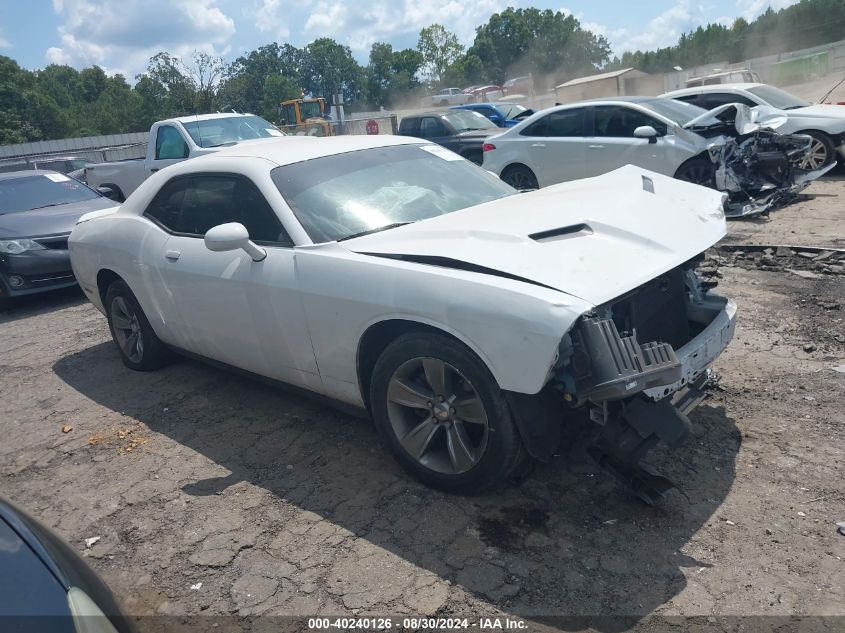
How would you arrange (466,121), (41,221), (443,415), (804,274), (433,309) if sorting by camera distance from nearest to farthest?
1. (433,309)
2. (443,415)
3. (804,274)
4. (41,221)
5. (466,121)

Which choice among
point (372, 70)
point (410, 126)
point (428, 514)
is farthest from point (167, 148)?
point (372, 70)

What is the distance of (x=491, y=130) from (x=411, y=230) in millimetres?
12081

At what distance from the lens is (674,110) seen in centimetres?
1022

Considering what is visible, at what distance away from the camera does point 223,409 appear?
467 centimetres

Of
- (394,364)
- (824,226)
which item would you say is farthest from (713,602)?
(824,226)

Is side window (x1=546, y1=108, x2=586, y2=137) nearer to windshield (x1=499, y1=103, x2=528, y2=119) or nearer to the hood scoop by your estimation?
the hood scoop

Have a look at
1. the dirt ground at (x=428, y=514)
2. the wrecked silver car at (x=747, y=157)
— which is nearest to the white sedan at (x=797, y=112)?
the wrecked silver car at (x=747, y=157)

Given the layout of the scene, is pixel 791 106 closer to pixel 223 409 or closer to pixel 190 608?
pixel 223 409

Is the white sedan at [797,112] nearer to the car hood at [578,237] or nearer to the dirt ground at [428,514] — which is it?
the dirt ground at [428,514]

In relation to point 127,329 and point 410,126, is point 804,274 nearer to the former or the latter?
point 127,329

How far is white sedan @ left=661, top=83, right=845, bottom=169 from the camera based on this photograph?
10.3 metres

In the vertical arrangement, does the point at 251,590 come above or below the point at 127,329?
below

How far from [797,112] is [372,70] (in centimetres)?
9304

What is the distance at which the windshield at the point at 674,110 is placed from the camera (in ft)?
32.6
